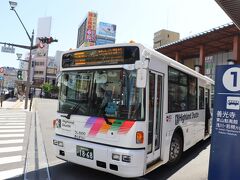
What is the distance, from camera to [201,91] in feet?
32.7

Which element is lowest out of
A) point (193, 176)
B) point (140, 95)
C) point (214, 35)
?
point (193, 176)

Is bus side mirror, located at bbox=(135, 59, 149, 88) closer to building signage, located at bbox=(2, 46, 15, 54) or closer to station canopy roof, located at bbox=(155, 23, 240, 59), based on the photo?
station canopy roof, located at bbox=(155, 23, 240, 59)

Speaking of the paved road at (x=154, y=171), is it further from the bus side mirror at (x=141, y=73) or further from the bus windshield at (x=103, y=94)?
the bus side mirror at (x=141, y=73)

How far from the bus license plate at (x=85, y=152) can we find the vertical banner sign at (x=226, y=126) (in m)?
2.37

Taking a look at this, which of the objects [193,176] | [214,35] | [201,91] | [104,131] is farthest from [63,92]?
[214,35]

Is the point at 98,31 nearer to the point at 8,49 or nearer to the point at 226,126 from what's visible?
the point at 8,49

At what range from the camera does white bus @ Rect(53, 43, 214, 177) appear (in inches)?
209

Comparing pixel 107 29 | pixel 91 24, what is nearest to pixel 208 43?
pixel 107 29

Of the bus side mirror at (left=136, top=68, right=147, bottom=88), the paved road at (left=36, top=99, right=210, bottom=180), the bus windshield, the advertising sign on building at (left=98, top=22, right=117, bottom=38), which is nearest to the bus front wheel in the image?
the paved road at (left=36, top=99, right=210, bottom=180)

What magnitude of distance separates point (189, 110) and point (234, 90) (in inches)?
147

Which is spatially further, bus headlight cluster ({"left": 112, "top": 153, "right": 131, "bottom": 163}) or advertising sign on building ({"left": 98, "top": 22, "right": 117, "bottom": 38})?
advertising sign on building ({"left": 98, "top": 22, "right": 117, "bottom": 38})

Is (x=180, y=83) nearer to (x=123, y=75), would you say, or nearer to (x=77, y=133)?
(x=123, y=75)

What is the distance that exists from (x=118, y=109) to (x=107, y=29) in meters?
102

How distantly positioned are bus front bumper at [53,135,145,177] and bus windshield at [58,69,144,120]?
2.14 ft
